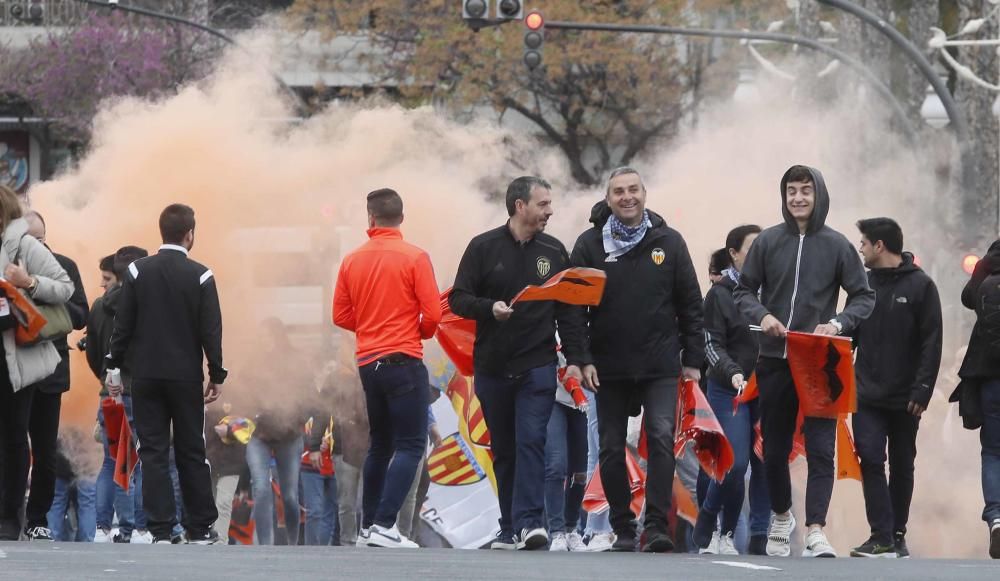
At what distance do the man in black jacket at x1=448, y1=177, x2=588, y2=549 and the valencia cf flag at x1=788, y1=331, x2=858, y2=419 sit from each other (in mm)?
932

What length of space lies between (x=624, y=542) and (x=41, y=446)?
2.87 meters

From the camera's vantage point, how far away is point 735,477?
1048 centimetres

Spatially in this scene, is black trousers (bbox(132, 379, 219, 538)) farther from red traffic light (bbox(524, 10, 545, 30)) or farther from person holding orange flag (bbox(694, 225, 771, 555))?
red traffic light (bbox(524, 10, 545, 30))

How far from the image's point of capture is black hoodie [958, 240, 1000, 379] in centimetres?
1006

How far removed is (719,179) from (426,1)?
57.0 ft

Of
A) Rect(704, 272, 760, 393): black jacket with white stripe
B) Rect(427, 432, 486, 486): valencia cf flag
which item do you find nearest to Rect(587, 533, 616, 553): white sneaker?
Rect(704, 272, 760, 393): black jacket with white stripe

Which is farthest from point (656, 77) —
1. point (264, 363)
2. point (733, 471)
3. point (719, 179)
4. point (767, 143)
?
point (733, 471)

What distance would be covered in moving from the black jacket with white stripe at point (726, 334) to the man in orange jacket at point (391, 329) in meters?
1.54

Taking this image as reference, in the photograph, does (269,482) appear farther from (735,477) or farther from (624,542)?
(624,542)

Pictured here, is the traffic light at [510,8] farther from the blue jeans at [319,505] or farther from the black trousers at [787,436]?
the black trousers at [787,436]

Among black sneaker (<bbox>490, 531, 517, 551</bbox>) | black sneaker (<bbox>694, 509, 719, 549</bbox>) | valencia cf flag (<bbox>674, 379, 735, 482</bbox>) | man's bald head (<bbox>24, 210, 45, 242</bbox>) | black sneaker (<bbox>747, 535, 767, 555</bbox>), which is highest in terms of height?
man's bald head (<bbox>24, 210, 45, 242</bbox>)

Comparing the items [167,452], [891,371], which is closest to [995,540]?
[891,371]

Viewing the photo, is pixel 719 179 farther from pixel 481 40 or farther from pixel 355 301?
pixel 481 40

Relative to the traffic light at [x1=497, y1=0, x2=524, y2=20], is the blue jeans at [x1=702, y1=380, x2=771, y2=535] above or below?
below
